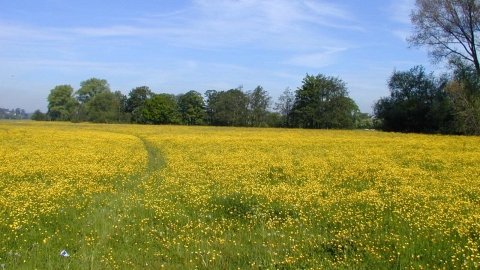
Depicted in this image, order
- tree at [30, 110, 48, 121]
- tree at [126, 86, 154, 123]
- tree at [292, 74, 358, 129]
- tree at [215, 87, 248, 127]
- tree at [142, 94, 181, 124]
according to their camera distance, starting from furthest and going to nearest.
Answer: tree at [30, 110, 48, 121] < tree at [126, 86, 154, 123] < tree at [142, 94, 181, 124] < tree at [215, 87, 248, 127] < tree at [292, 74, 358, 129]

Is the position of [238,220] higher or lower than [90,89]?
lower

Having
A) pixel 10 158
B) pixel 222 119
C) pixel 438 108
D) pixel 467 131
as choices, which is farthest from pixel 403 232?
pixel 222 119

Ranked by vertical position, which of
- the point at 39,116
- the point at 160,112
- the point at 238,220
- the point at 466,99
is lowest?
the point at 238,220

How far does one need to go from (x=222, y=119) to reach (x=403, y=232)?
276 ft

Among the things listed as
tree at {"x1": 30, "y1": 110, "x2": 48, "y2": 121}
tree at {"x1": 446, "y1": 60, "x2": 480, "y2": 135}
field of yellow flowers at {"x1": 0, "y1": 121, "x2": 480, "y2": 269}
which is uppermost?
tree at {"x1": 446, "y1": 60, "x2": 480, "y2": 135}

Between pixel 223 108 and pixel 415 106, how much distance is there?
47069 mm

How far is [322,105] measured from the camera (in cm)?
7894

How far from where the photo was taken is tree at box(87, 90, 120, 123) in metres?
96.2

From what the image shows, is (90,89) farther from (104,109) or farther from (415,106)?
(415,106)

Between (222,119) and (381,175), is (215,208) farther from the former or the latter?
(222,119)

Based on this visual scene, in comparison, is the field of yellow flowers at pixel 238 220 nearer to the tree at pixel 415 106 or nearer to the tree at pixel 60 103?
the tree at pixel 415 106

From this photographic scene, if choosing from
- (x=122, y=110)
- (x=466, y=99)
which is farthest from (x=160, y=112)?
(x=466, y=99)

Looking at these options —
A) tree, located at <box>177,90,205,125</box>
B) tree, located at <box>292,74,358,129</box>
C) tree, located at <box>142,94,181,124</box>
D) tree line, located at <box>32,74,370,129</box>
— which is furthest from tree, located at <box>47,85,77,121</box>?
tree, located at <box>292,74,358,129</box>

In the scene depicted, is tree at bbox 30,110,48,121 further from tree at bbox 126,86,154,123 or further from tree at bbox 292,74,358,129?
tree at bbox 292,74,358,129
